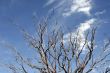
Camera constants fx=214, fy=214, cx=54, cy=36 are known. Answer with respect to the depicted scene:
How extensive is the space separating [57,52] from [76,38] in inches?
59.6

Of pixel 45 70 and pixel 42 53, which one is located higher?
pixel 42 53

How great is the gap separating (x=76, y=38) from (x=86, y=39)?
0.70 m

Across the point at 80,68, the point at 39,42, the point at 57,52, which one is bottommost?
the point at 80,68

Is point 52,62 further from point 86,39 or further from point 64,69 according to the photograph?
point 86,39

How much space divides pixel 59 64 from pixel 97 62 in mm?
2342

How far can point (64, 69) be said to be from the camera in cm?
1205

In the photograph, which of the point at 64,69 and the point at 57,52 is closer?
the point at 64,69

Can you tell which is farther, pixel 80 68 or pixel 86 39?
pixel 86 39

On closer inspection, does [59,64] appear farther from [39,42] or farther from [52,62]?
[39,42]

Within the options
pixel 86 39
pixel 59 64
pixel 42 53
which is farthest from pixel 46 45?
pixel 86 39

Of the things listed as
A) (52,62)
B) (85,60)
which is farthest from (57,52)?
(85,60)

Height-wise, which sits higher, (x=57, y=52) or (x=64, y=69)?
(x=57, y=52)

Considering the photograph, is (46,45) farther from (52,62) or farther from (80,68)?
(80,68)

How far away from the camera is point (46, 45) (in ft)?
43.3
